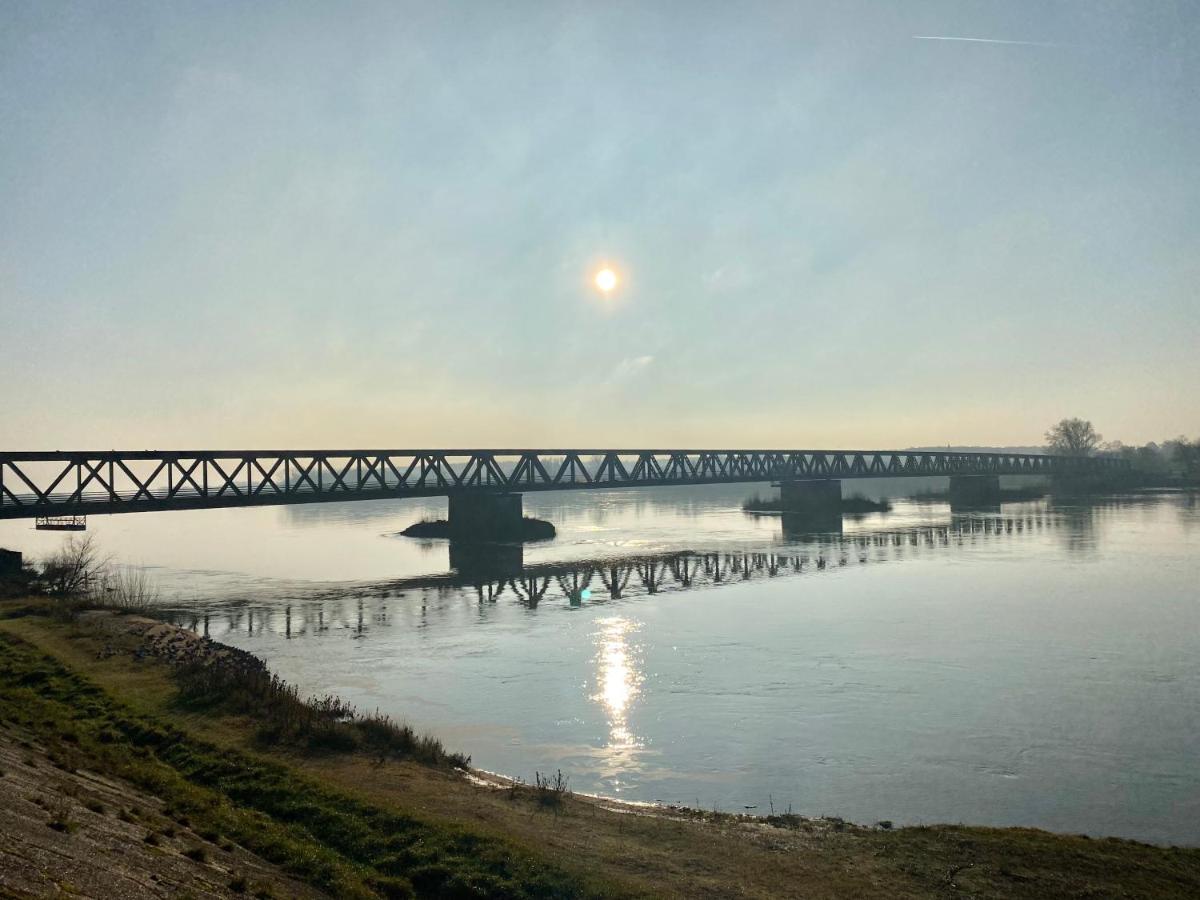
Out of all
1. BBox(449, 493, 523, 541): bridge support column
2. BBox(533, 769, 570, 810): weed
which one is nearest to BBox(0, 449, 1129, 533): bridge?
BBox(449, 493, 523, 541): bridge support column

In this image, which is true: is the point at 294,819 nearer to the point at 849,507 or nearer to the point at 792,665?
the point at 792,665

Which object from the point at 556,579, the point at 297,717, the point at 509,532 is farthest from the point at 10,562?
the point at 509,532

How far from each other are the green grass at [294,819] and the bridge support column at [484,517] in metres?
66.7

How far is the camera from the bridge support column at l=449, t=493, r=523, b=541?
87.1 metres

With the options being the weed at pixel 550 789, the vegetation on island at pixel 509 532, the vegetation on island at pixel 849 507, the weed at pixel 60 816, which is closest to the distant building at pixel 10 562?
the weed at pixel 550 789

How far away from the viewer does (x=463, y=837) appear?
1404 cm

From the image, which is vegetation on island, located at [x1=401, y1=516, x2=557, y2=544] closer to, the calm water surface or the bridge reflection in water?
the bridge reflection in water

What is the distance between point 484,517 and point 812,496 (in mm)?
53309

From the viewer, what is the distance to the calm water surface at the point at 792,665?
60.4 feet

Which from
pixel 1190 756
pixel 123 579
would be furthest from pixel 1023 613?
pixel 123 579

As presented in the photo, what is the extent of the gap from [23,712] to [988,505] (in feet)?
466

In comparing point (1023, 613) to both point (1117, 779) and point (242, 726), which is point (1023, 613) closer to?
point (1117, 779)

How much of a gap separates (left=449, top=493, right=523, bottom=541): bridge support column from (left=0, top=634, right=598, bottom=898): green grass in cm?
6673

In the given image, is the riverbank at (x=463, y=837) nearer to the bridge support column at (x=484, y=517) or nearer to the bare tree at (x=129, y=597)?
the bare tree at (x=129, y=597)
